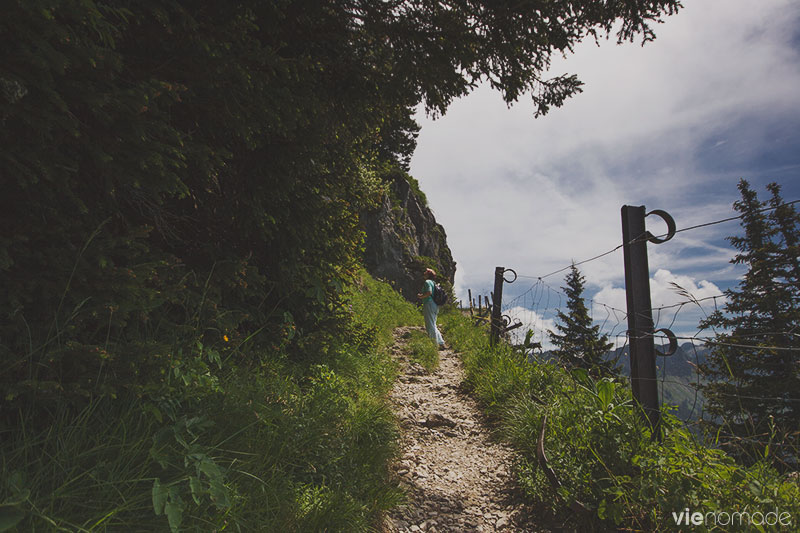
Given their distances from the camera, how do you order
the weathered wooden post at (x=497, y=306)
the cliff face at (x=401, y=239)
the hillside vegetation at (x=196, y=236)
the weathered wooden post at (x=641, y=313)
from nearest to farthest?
the hillside vegetation at (x=196, y=236), the weathered wooden post at (x=641, y=313), the weathered wooden post at (x=497, y=306), the cliff face at (x=401, y=239)

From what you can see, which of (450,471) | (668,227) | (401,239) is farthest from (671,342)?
(401,239)

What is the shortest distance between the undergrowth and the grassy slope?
1385 mm

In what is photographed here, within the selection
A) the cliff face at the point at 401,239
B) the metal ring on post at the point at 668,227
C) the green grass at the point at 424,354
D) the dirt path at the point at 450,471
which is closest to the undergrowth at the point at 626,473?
the dirt path at the point at 450,471

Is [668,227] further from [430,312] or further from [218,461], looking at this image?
[430,312]

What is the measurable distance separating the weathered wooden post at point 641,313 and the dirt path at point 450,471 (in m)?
1.35

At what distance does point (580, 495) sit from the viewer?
2.57m

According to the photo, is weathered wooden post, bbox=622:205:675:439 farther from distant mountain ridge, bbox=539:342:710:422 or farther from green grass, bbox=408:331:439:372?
green grass, bbox=408:331:439:372

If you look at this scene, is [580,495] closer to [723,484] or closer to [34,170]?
[723,484]

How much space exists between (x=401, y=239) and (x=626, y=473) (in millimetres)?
19344

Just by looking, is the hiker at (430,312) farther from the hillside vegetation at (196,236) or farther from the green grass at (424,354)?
the hillside vegetation at (196,236)

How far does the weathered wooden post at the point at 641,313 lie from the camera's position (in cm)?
260

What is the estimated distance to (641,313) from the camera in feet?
8.80

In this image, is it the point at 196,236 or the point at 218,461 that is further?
the point at 196,236

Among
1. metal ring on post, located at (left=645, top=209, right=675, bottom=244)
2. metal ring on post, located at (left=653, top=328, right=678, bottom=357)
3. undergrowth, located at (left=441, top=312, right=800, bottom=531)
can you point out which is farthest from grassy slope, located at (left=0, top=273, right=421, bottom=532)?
metal ring on post, located at (left=645, top=209, right=675, bottom=244)
